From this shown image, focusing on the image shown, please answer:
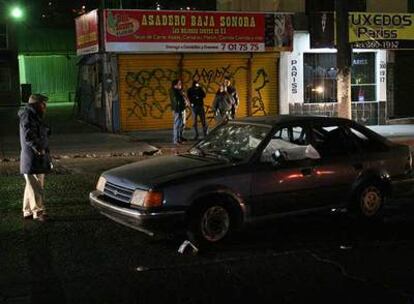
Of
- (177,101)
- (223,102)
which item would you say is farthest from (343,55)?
(177,101)

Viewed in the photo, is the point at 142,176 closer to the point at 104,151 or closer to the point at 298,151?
the point at 298,151

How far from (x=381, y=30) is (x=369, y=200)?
606 inches

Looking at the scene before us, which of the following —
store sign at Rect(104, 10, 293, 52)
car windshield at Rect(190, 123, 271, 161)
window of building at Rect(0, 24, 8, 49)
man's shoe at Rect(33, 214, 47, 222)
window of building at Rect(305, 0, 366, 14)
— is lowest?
man's shoe at Rect(33, 214, 47, 222)

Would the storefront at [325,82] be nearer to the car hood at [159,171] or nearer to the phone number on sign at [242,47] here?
the phone number on sign at [242,47]

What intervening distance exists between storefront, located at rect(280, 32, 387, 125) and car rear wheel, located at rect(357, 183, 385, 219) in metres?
14.2

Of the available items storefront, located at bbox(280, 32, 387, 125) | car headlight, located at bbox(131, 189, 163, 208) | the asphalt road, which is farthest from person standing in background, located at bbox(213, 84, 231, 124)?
car headlight, located at bbox(131, 189, 163, 208)

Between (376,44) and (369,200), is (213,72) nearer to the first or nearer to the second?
(376,44)

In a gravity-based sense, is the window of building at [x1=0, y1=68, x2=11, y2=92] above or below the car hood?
above

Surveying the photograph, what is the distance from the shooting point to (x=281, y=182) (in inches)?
306

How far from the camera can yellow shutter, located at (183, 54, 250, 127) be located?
22.1 m

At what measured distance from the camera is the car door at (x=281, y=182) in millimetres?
7652

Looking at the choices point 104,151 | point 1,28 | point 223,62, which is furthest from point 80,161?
point 1,28

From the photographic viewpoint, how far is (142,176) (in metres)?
7.43

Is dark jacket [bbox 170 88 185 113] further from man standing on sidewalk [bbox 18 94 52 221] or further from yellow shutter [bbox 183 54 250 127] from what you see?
man standing on sidewalk [bbox 18 94 52 221]
